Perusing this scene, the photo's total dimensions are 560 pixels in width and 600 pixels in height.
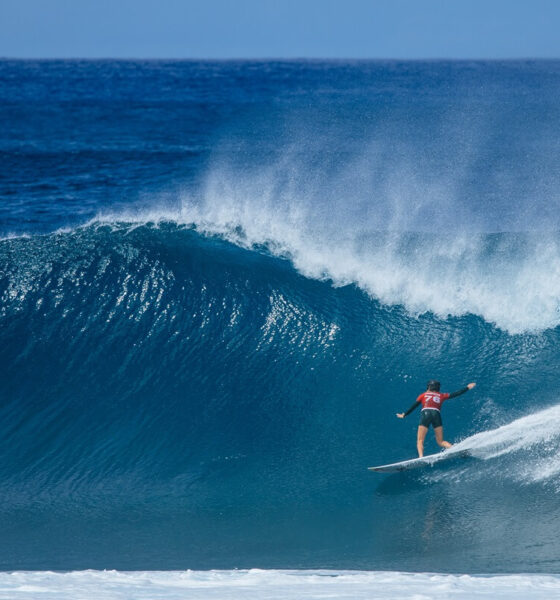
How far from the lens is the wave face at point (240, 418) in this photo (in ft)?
27.5

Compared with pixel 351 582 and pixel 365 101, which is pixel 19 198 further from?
pixel 365 101

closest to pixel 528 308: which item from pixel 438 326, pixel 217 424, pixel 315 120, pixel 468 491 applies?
pixel 438 326

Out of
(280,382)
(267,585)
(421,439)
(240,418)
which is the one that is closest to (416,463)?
(421,439)

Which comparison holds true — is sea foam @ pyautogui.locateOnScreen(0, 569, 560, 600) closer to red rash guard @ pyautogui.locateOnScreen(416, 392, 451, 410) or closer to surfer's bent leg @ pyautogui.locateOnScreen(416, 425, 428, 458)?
surfer's bent leg @ pyautogui.locateOnScreen(416, 425, 428, 458)

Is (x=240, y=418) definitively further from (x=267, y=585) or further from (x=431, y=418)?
(x=267, y=585)

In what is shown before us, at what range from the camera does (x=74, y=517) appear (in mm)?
9031

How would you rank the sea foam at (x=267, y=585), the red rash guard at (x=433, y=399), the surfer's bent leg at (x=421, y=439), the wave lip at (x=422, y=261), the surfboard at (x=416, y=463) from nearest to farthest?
the sea foam at (x=267, y=585) < the surfboard at (x=416, y=463) < the surfer's bent leg at (x=421, y=439) < the red rash guard at (x=433, y=399) < the wave lip at (x=422, y=261)

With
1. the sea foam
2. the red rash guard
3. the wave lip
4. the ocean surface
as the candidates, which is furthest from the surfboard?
the wave lip

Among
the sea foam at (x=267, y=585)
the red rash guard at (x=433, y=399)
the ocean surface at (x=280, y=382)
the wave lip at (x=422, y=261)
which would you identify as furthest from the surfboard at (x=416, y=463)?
the wave lip at (x=422, y=261)

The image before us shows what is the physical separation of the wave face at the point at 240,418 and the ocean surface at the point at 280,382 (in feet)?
0.10

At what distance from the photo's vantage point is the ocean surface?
27.8ft

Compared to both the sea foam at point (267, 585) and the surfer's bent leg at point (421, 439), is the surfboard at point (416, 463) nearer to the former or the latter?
the surfer's bent leg at point (421, 439)

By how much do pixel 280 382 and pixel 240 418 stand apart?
100 cm

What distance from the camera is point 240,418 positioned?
10.6 meters
